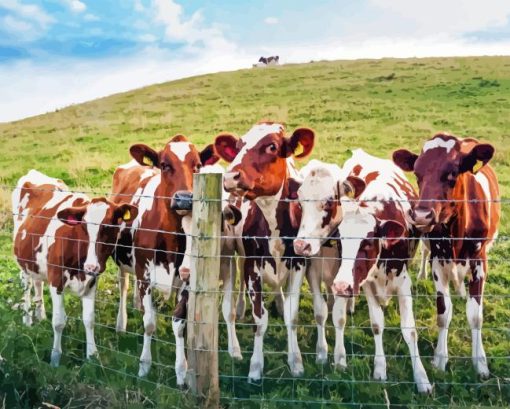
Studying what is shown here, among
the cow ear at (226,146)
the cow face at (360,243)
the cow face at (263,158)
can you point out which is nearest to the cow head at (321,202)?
the cow face at (360,243)

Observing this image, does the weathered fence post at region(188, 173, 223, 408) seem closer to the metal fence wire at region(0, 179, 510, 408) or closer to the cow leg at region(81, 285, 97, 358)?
the metal fence wire at region(0, 179, 510, 408)

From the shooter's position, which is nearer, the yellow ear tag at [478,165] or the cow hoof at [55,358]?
the yellow ear tag at [478,165]

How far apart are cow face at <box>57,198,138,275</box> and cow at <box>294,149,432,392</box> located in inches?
73.1

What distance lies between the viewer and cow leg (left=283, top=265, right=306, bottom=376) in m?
6.67

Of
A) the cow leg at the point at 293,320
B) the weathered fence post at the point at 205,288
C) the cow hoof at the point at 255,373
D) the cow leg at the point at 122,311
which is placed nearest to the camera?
the weathered fence post at the point at 205,288

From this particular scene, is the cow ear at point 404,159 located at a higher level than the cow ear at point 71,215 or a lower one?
higher

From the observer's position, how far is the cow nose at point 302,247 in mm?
Result: 6199

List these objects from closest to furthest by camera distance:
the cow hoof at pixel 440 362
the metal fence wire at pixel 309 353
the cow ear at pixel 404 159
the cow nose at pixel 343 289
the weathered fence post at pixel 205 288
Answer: the weathered fence post at pixel 205 288
the cow nose at pixel 343 289
the metal fence wire at pixel 309 353
the cow hoof at pixel 440 362
the cow ear at pixel 404 159

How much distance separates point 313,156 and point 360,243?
1544cm

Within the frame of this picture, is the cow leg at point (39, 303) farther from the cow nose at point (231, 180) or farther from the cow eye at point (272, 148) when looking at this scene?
the cow eye at point (272, 148)

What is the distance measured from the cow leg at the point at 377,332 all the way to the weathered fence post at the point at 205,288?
157 cm

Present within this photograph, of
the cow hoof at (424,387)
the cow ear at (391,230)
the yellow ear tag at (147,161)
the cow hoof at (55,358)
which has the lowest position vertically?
the cow hoof at (424,387)

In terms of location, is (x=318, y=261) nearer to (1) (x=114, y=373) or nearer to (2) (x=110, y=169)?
(1) (x=114, y=373)

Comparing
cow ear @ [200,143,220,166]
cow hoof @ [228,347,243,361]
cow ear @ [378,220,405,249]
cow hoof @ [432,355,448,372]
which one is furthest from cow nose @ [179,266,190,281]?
cow hoof @ [432,355,448,372]
